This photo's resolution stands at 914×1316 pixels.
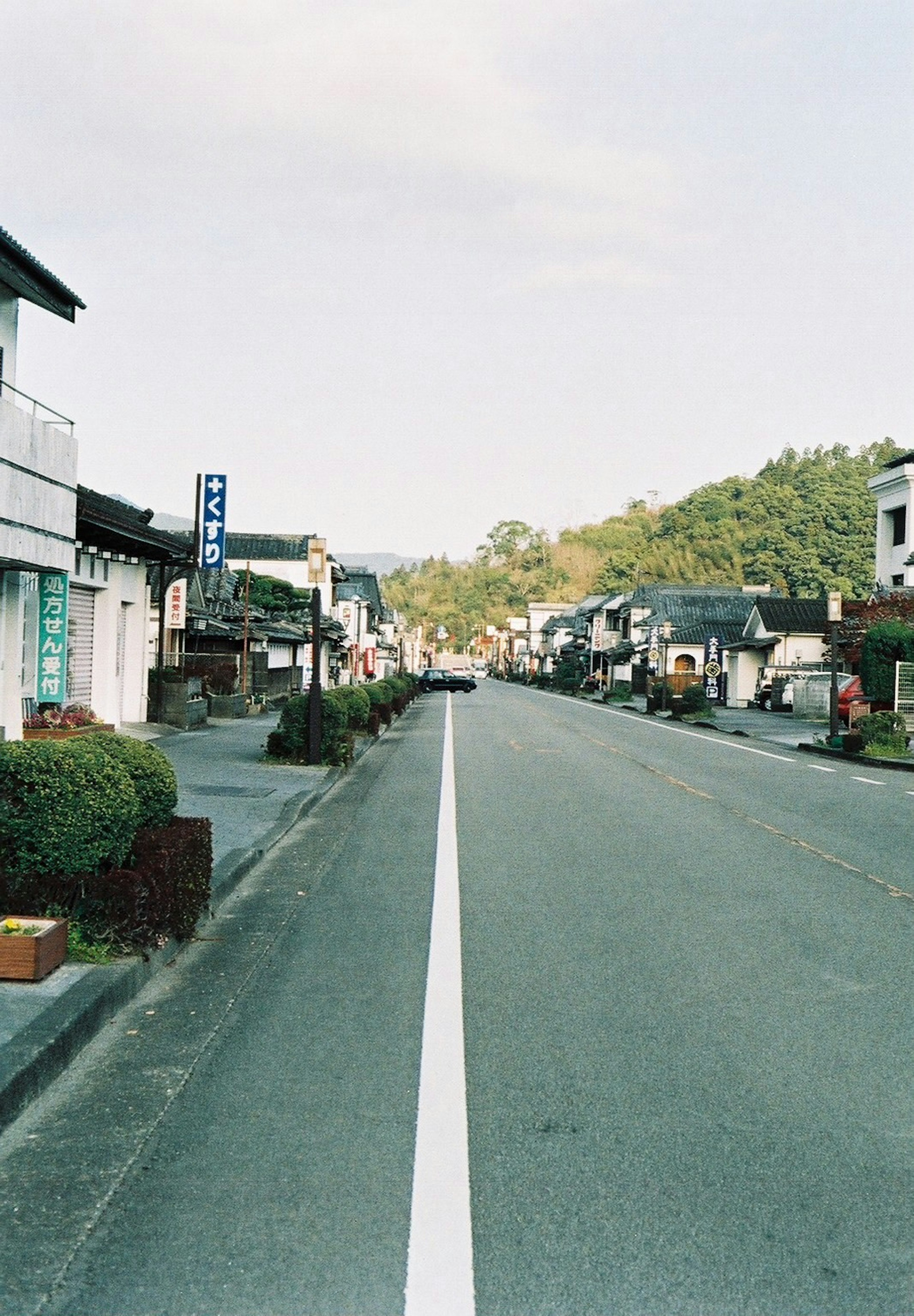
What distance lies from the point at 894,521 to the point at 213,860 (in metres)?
48.9

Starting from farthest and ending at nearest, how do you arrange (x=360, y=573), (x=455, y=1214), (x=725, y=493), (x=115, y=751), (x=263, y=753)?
(x=725, y=493) → (x=360, y=573) → (x=263, y=753) → (x=115, y=751) → (x=455, y=1214)

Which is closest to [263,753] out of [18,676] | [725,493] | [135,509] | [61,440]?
[18,676]

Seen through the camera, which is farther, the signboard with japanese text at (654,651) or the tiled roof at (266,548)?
the tiled roof at (266,548)

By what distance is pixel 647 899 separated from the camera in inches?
356

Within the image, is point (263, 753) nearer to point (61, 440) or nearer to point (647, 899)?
point (61, 440)

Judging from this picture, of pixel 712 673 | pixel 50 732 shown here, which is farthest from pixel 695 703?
pixel 50 732

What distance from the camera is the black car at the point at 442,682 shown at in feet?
247

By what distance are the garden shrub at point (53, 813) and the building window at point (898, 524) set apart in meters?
49.0

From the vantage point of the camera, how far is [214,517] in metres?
31.8

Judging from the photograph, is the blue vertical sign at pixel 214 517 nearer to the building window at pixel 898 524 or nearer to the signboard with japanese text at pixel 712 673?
the signboard with japanese text at pixel 712 673

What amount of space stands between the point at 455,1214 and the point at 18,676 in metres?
15.7

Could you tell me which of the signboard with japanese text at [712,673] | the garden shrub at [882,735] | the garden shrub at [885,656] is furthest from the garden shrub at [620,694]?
the garden shrub at [882,735]

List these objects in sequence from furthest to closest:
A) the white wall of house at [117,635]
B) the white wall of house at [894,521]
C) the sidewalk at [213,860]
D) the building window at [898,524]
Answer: the building window at [898,524]
the white wall of house at [894,521]
the white wall of house at [117,635]
the sidewalk at [213,860]

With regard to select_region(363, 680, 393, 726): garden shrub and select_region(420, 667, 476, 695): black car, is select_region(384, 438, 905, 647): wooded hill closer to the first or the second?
select_region(420, 667, 476, 695): black car
